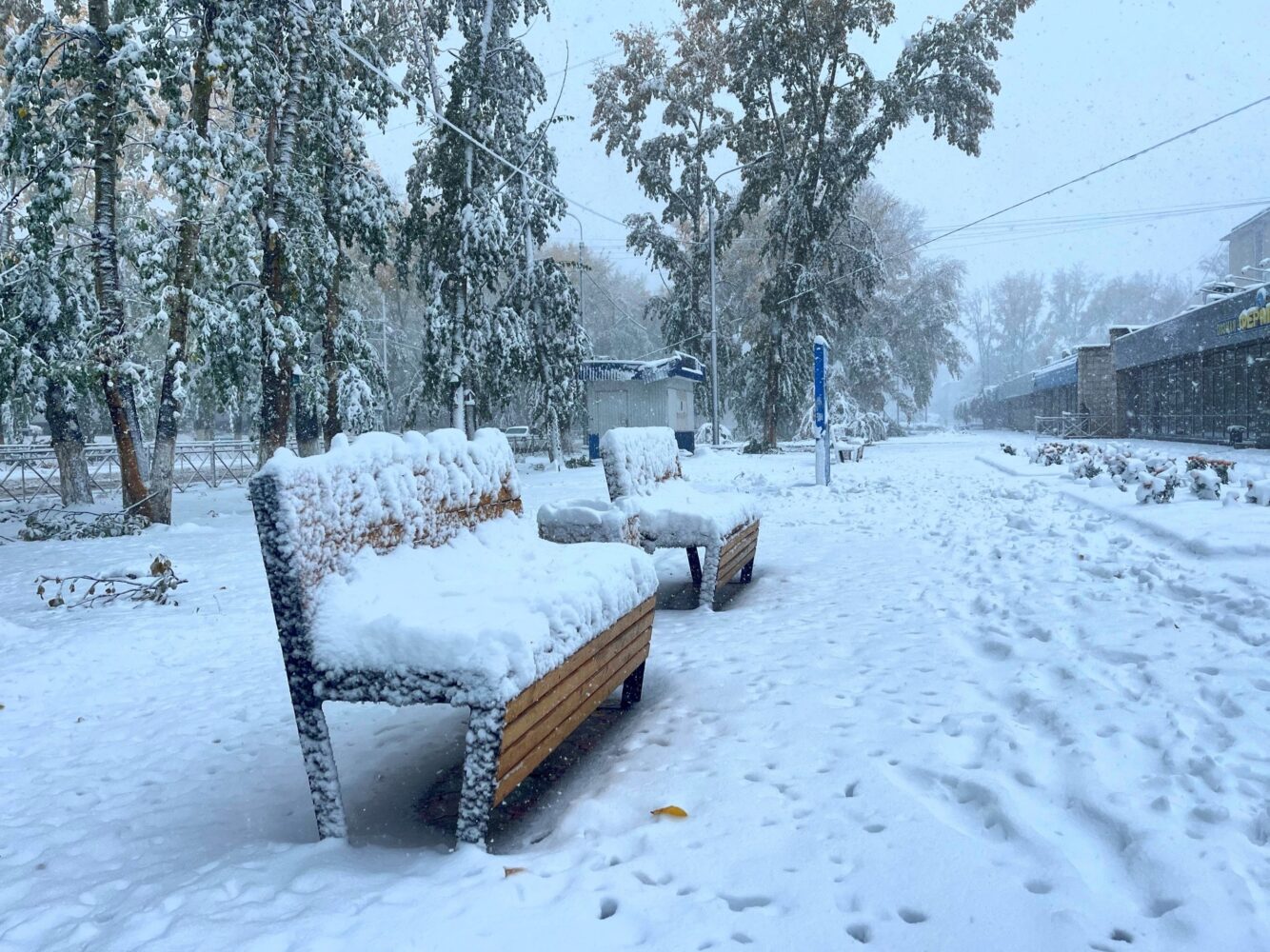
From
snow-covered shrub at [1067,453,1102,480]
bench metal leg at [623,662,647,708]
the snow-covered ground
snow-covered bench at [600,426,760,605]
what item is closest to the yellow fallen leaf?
the snow-covered ground

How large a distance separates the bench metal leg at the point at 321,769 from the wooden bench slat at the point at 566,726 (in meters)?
0.49

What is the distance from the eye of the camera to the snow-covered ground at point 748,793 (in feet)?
6.43

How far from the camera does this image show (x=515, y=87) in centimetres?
1873

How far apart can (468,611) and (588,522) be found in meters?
2.46

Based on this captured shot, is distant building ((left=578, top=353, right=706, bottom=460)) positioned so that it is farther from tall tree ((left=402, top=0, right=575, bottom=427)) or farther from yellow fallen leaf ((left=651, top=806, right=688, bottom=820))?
yellow fallen leaf ((left=651, top=806, right=688, bottom=820))

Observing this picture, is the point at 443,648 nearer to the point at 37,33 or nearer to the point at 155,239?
the point at 155,239

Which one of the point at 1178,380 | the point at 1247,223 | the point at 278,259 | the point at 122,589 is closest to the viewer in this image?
the point at 122,589

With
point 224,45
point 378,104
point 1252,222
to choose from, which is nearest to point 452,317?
point 378,104

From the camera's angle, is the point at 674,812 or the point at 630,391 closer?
the point at 674,812

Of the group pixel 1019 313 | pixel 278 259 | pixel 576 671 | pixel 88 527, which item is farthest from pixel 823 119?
pixel 1019 313

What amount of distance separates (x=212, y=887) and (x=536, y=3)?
66.9 feet

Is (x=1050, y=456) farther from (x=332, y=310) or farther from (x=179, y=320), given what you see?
(x=179, y=320)

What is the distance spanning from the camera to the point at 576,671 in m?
2.75

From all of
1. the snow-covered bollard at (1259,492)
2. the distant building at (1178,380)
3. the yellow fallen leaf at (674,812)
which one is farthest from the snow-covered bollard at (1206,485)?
the distant building at (1178,380)
